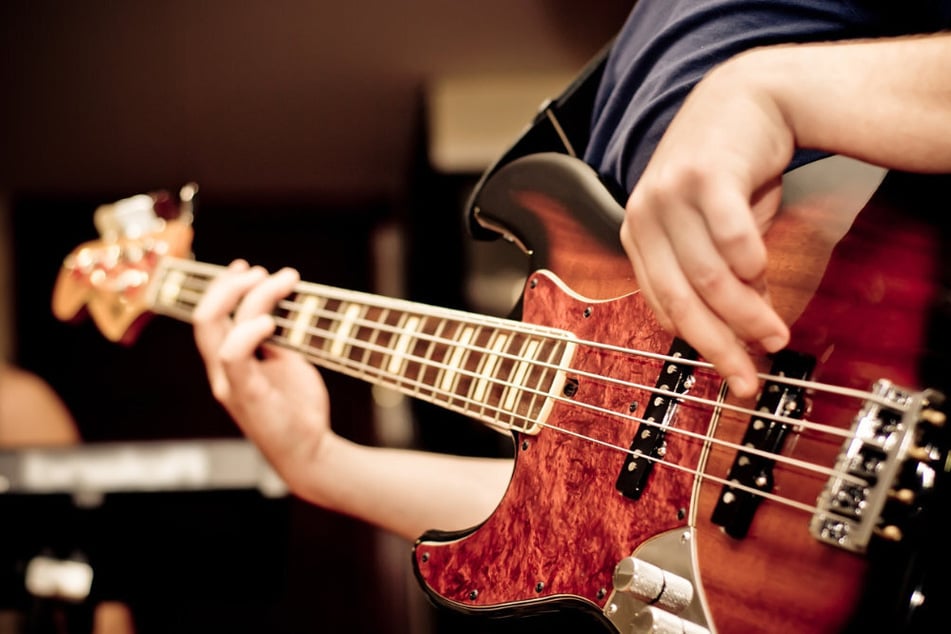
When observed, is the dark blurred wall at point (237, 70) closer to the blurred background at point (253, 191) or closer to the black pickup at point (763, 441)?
the blurred background at point (253, 191)

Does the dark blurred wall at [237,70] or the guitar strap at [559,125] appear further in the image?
the dark blurred wall at [237,70]

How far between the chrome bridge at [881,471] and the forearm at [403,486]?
428 mm

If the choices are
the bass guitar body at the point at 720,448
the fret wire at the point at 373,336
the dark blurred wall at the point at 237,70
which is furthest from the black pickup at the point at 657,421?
the dark blurred wall at the point at 237,70

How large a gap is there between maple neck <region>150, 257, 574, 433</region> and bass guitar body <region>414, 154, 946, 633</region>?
0.03 metres

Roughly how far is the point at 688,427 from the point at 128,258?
3.29 feet

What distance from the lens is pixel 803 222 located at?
52cm

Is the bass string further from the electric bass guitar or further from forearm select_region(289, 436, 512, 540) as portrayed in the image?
forearm select_region(289, 436, 512, 540)

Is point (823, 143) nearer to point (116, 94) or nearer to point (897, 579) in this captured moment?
point (897, 579)

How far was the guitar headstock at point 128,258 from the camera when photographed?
48.8 inches

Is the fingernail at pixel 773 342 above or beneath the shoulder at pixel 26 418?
above

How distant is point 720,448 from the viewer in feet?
1.77

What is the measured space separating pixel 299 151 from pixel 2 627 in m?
2.13

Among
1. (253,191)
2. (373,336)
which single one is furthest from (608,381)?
(253,191)

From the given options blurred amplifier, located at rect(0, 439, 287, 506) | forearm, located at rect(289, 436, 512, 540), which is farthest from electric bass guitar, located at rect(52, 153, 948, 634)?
blurred amplifier, located at rect(0, 439, 287, 506)
